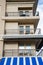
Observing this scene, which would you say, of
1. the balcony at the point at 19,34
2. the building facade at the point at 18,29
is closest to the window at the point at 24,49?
the building facade at the point at 18,29

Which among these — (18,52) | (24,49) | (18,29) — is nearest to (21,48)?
(24,49)

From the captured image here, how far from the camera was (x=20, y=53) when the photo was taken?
82.8 feet

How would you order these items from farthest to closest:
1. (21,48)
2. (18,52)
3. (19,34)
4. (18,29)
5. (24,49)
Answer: (18,29) → (21,48) → (19,34) → (24,49) → (18,52)

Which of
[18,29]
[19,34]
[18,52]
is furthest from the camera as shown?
[18,29]

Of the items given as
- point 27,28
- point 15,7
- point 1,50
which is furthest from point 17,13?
point 1,50

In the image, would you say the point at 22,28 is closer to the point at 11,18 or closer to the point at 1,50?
the point at 11,18

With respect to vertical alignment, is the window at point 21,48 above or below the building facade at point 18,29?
below

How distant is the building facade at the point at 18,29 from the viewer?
25016mm

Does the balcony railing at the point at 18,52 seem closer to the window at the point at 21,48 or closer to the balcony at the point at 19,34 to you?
the window at the point at 21,48

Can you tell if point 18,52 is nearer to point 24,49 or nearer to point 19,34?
point 24,49

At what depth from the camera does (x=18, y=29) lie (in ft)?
86.5

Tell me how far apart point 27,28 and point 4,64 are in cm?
1389

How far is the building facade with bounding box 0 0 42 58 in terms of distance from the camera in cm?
2502

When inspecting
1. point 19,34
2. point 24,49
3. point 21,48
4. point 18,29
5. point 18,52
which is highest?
point 18,29
